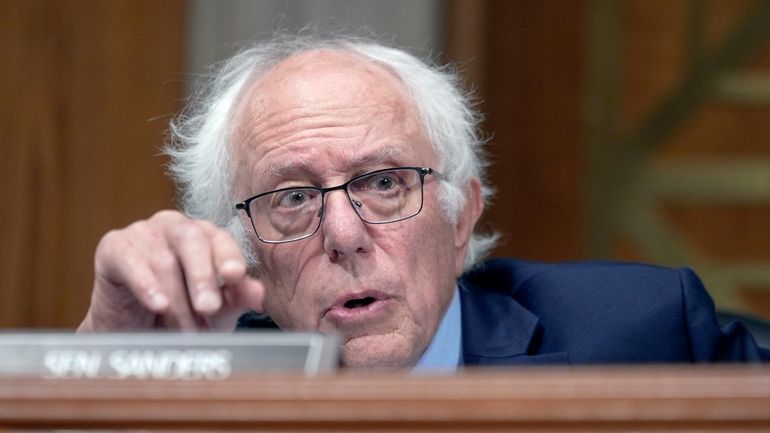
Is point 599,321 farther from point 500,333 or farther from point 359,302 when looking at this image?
point 359,302

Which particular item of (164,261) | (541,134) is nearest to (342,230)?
(164,261)

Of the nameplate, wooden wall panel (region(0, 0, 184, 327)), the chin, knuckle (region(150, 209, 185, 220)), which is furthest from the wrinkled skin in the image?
wooden wall panel (region(0, 0, 184, 327))

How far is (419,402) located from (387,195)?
1.07 m

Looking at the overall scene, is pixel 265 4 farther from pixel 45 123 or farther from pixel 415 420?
pixel 415 420

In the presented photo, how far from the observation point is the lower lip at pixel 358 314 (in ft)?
5.90

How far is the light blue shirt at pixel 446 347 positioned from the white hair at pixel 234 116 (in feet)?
0.64

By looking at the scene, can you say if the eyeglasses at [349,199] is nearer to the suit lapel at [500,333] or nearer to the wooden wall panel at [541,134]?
the suit lapel at [500,333]

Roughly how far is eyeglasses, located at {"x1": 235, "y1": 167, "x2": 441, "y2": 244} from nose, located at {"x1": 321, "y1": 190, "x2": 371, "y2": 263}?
0.7 inches

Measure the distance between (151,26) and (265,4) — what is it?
0.37 m

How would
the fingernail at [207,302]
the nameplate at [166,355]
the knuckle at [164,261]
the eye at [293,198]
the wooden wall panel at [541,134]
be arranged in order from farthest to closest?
the wooden wall panel at [541,134] < the eye at [293,198] < the knuckle at [164,261] < the fingernail at [207,302] < the nameplate at [166,355]

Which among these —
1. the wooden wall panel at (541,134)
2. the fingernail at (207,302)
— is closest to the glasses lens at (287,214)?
the fingernail at (207,302)

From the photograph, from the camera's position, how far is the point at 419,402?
2.84 feet

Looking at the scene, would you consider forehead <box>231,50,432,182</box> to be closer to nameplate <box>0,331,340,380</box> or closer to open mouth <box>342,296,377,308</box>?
open mouth <box>342,296,377,308</box>

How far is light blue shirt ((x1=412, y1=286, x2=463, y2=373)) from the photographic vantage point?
198cm
